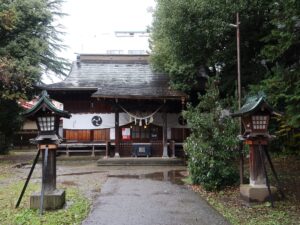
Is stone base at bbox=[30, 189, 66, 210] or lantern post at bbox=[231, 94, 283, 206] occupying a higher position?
lantern post at bbox=[231, 94, 283, 206]

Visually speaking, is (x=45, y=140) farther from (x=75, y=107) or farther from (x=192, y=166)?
(x=75, y=107)

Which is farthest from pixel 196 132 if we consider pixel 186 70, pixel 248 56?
pixel 186 70

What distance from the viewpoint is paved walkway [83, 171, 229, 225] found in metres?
7.71

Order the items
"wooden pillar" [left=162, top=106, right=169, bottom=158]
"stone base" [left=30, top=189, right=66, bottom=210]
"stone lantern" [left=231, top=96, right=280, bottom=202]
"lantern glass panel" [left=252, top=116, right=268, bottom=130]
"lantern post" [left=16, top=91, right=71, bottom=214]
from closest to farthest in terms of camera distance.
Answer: "stone base" [left=30, top=189, right=66, bottom=210] < "lantern post" [left=16, top=91, right=71, bottom=214] < "stone lantern" [left=231, top=96, right=280, bottom=202] < "lantern glass panel" [left=252, top=116, right=268, bottom=130] < "wooden pillar" [left=162, top=106, right=169, bottom=158]

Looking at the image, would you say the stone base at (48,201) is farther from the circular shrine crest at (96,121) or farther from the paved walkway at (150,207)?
the circular shrine crest at (96,121)

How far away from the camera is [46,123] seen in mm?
9633

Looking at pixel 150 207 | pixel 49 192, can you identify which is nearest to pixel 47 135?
pixel 49 192

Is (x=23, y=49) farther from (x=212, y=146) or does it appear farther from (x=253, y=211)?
(x=253, y=211)

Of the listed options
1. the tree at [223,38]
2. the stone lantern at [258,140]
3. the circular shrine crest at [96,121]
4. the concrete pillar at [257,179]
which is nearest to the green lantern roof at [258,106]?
the stone lantern at [258,140]

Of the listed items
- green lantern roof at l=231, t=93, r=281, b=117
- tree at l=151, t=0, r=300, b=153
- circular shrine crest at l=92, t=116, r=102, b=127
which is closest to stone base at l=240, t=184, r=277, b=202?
green lantern roof at l=231, t=93, r=281, b=117

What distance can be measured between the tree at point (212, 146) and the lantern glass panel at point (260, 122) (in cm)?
182

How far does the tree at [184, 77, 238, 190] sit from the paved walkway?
0.87 meters

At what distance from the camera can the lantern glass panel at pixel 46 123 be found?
962cm

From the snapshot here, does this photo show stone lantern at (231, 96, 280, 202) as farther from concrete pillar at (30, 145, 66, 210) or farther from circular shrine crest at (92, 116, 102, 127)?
circular shrine crest at (92, 116, 102, 127)
